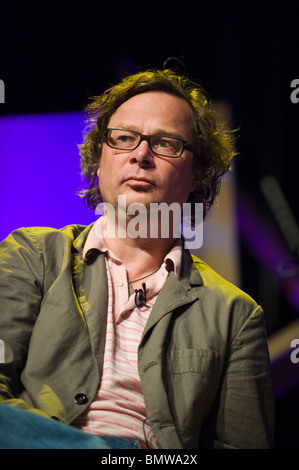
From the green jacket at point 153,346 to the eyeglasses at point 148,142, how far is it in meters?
0.36

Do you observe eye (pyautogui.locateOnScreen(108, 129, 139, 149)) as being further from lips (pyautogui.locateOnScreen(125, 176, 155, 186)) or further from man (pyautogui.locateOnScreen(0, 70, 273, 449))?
lips (pyautogui.locateOnScreen(125, 176, 155, 186))

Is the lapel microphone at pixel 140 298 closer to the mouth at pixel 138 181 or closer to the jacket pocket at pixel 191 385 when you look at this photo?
the jacket pocket at pixel 191 385

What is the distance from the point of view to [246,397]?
153 cm

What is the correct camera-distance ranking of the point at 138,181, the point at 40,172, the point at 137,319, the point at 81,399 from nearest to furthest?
the point at 81,399 < the point at 137,319 < the point at 138,181 < the point at 40,172

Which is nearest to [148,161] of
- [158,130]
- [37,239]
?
[158,130]

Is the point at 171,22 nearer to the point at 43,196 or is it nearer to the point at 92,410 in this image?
the point at 43,196

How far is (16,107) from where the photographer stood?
208 centimetres

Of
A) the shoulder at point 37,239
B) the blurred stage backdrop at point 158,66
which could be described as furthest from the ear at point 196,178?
the shoulder at point 37,239

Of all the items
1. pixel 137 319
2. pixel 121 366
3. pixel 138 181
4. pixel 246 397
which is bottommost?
pixel 246 397

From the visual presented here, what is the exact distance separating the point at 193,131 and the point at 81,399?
1.14 m

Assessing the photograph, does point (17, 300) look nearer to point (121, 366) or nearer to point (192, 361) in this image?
point (121, 366)

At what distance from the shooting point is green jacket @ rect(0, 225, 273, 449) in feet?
4.44

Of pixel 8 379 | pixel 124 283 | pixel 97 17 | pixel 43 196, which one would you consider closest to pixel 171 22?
pixel 97 17

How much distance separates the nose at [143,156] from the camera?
1.65m
